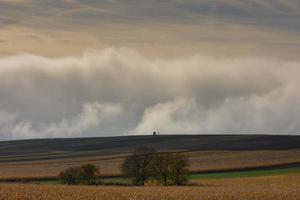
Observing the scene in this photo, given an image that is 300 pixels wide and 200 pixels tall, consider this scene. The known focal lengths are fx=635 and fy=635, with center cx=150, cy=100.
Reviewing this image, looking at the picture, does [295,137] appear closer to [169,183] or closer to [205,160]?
[205,160]

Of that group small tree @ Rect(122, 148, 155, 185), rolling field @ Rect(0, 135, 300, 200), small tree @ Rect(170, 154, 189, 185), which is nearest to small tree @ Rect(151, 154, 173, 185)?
small tree @ Rect(170, 154, 189, 185)

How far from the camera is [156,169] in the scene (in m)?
76.6

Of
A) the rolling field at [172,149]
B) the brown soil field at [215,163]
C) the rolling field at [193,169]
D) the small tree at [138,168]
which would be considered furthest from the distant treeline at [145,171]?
the brown soil field at [215,163]

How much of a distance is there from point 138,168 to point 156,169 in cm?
219

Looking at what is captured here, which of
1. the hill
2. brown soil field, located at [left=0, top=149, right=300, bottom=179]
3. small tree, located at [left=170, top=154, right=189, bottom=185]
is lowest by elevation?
small tree, located at [left=170, top=154, right=189, bottom=185]

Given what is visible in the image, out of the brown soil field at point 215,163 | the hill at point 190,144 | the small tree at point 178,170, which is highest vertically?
the hill at point 190,144

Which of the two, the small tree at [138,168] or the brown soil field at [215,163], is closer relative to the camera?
the small tree at [138,168]

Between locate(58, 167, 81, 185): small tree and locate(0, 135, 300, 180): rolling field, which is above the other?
locate(0, 135, 300, 180): rolling field

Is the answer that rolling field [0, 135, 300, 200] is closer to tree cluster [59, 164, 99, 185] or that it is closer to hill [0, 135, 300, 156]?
hill [0, 135, 300, 156]

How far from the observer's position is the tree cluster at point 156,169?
75750 millimetres

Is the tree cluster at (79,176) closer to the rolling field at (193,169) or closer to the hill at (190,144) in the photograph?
the rolling field at (193,169)

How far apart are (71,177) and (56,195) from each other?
32.7 m

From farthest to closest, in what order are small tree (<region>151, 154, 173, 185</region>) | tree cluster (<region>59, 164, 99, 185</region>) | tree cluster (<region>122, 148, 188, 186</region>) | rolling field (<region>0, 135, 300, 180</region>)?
rolling field (<region>0, 135, 300, 180</region>) → small tree (<region>151, 154, 173, 185</region>) → tree cluster (<region>122, 148, 188, 186</region>) → tree cluster (<region>59, 164, 99, 185</region>)

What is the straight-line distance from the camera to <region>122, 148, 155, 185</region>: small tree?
7644 cm
